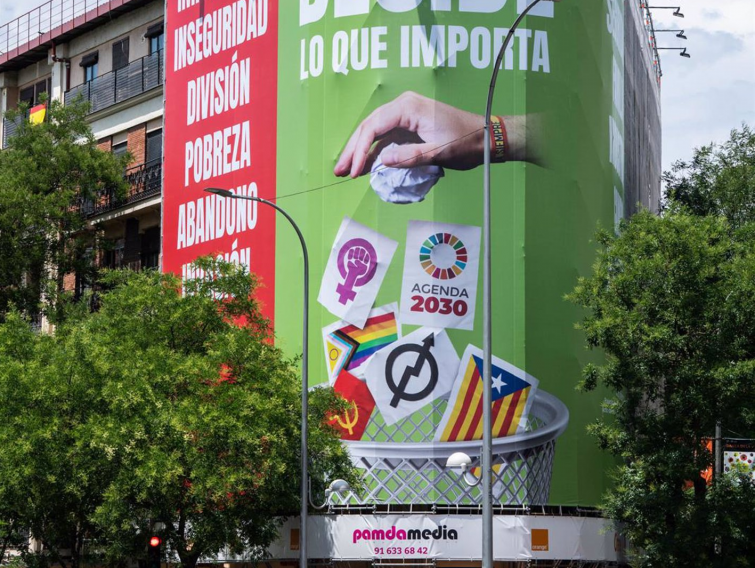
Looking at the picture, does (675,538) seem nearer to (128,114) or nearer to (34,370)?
(34,370)

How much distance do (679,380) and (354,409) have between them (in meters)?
10.5

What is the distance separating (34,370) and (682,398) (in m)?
17.5

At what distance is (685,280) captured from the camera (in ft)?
118

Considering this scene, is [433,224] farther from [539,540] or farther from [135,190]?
[135,190]

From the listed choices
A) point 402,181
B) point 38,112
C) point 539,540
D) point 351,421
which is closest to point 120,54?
point 38,112

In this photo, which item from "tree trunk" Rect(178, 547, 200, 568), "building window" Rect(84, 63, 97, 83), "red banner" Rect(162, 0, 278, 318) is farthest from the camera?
"building window" Rect(84, 63, 97, 83)

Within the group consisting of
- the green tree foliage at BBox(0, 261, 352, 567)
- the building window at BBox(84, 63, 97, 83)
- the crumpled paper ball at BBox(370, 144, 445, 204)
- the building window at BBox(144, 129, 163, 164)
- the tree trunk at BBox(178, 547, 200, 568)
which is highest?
the building window at BBox(84, 63, 97, 83)

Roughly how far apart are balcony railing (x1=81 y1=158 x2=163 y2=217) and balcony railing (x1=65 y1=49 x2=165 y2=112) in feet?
10.1

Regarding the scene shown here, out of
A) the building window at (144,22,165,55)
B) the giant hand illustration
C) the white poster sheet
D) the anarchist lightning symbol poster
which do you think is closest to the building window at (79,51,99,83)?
the building window at (144,22,165,55)

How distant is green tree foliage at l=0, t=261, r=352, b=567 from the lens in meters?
34.5

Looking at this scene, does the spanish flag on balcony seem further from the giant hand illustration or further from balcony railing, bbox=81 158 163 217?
the giant hand illustration

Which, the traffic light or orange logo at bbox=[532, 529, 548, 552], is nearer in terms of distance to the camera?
the traffic light

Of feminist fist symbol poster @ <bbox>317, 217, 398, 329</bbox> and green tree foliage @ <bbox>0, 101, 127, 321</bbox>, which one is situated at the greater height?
→ green tree foliage @ <bbox>0, 101, 127, 321</bbox>

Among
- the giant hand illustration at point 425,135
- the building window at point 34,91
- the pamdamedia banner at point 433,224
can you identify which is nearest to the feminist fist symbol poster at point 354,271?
the pamdamedia banner at point 433,224
